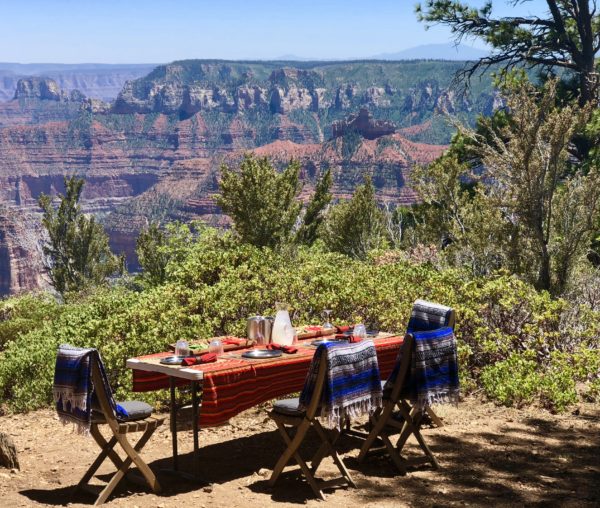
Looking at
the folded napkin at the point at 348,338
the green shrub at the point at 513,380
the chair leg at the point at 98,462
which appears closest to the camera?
the chair leg at the point at 98,462

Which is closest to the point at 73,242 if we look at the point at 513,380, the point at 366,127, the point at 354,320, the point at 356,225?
the point at 356,225

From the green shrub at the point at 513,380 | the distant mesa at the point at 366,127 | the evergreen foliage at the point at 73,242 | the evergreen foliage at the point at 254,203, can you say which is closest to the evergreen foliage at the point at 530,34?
the evergreen foliage at the point at 254,203

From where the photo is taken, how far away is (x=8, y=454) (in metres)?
5.51

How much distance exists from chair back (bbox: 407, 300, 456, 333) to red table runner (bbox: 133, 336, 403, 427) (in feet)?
3.21

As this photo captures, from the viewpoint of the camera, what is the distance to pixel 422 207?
21.0 metres

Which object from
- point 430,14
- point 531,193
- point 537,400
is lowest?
point 537,400

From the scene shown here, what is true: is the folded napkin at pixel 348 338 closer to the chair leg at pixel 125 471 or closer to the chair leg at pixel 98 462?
the chair leg at pixel 125 471

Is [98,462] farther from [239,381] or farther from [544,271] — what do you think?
[544,271]

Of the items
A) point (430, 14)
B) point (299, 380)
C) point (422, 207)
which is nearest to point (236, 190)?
point (422, 207)

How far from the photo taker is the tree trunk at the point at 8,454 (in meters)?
5.45

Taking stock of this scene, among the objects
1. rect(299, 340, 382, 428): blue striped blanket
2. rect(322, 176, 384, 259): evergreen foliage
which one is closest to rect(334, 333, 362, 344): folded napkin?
rect(299, 340, 382, 428): blue striped blanket

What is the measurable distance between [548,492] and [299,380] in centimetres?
164

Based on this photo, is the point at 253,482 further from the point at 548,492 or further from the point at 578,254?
the point at 578,254

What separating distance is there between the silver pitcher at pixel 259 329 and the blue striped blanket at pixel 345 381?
101cm
